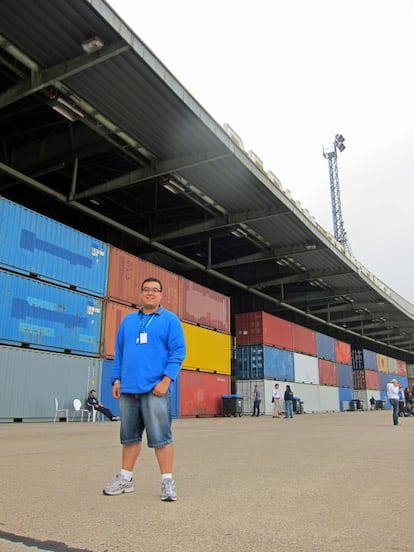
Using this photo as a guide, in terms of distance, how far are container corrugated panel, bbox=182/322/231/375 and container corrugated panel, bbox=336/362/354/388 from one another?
22.5 m

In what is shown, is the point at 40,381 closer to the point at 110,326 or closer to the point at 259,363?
the point at 110,326

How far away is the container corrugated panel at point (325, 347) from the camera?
44.8 meters

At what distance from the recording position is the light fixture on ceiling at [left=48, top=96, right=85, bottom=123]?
16516mm

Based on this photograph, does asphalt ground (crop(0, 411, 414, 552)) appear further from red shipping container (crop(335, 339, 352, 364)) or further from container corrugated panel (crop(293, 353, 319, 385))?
red shipping container (crop(335, 339, 352, 364))

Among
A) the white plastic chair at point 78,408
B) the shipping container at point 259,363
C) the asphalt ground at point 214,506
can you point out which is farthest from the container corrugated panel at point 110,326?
the shipping container at point 259,363

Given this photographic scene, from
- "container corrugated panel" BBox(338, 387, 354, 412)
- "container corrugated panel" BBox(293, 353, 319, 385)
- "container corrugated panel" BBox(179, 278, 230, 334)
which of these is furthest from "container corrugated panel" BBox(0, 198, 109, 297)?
"container corrugated panel" BBox(338, 387, 354, 412)

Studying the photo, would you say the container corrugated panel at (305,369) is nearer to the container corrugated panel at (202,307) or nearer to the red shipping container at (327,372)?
the red shipping container at (327,372)

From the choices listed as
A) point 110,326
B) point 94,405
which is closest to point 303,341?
point 110,326

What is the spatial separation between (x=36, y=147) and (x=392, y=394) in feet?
57.8

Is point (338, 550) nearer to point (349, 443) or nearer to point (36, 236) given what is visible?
point (349, 443)

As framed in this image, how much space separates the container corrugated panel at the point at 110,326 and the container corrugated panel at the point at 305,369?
21.3 m

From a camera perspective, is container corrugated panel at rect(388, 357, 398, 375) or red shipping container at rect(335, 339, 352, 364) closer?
red shipping container at rect(335, 339, 352, 364)

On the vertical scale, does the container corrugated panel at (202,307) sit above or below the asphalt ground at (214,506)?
above

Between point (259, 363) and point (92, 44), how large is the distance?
25.1 m
